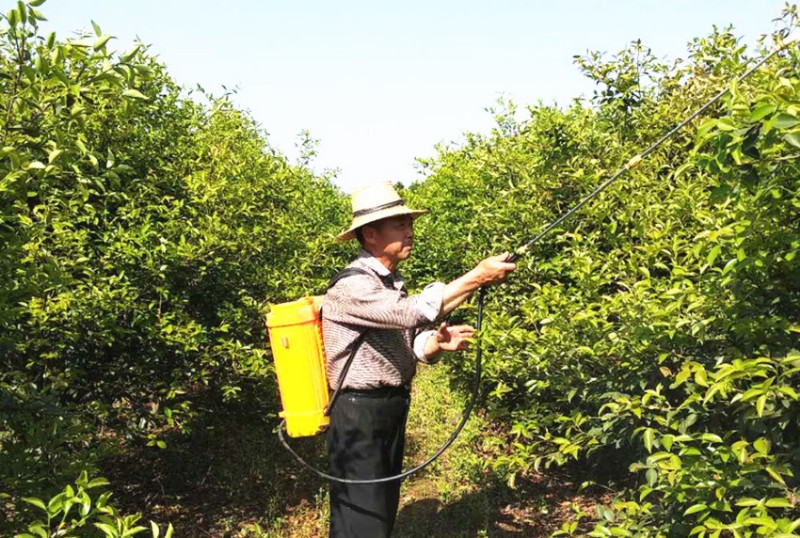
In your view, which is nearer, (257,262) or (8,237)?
(8,237)

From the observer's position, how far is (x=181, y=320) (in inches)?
225

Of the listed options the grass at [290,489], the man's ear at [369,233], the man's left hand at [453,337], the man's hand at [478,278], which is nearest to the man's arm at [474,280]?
the man's hand at [478,278]

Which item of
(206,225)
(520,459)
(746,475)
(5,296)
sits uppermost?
(206,225)

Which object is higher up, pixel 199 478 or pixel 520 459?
pixel 520 459

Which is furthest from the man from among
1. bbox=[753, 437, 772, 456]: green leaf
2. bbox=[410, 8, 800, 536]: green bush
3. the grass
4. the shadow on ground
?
the grass

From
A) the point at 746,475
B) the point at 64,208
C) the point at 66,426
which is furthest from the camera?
the point at 64,208

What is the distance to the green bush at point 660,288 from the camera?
2.22 meters

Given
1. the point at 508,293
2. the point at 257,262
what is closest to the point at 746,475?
the point at 508,293

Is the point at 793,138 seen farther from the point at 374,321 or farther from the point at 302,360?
the point at 302,360

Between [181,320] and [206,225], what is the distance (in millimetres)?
859

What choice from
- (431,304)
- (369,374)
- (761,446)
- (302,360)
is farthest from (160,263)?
(761,446)

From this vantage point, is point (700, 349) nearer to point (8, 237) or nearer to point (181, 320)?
point (8, 237)

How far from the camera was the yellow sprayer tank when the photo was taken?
11.7ft

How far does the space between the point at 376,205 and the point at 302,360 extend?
3.06 feet
